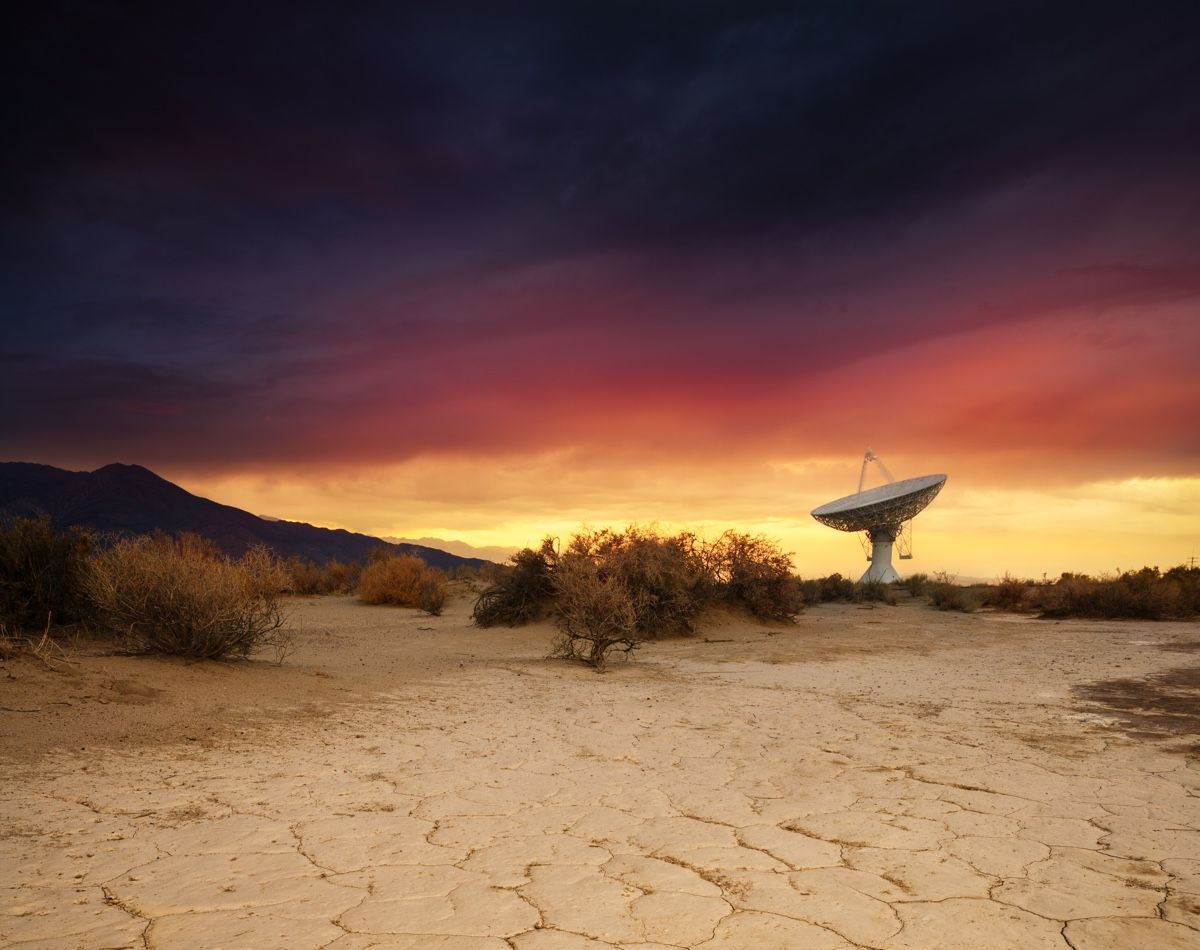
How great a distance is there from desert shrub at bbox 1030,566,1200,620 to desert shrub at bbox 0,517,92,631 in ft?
84.1

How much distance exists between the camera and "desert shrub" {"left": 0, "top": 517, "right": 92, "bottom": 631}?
1067 cm

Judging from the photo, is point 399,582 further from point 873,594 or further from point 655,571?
point 873,594

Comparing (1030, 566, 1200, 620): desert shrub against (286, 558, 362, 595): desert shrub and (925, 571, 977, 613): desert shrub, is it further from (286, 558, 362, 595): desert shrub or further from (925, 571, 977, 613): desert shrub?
(286, 558, 362, 595): desert shrub

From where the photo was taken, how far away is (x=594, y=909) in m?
3.51

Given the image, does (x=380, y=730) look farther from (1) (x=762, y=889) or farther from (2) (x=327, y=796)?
(1) (x=762, y=889)

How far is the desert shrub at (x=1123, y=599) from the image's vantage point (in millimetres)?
23531

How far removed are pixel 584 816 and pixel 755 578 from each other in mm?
16318

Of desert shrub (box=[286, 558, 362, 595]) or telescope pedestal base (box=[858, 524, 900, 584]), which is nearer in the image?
desert shrub (box=[286, 558, 362, 595])

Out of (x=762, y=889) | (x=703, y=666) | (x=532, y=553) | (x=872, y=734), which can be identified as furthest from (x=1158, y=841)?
(x=532, y=553)

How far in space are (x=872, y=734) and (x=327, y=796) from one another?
4795 millimetres

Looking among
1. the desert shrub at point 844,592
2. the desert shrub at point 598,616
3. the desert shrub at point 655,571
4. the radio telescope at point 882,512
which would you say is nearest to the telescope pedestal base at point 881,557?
the radio telescope at point 882,512

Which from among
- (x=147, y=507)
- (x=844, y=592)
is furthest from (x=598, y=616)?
(x=147, y=507)

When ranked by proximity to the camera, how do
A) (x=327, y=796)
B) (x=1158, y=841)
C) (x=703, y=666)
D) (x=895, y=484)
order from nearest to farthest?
(x=1158, y=841) → (x=327, y=796) → (x=703, y=666) → (x=895, y=484)

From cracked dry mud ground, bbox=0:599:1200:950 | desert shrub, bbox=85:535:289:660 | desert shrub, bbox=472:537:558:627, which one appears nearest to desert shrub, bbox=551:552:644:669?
cracked dry mud ground, bbox=0:599:1200:950
